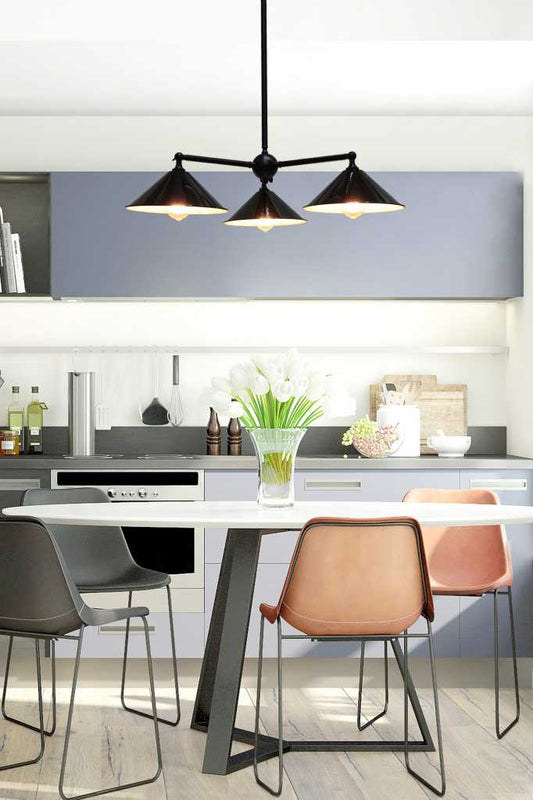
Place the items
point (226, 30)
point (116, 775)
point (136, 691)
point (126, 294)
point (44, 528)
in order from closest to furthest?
point (44, 528) → point (116, 775) → point (226, 30) → point (136, 691) → point (126, 294)

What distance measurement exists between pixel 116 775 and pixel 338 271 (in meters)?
2.55

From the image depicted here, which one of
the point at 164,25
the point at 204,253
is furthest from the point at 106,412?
the point at 164,25

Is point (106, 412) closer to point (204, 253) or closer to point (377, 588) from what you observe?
point (204, 253)

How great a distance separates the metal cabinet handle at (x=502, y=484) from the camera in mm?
4832

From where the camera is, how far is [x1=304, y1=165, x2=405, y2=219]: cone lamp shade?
3324 millimetres

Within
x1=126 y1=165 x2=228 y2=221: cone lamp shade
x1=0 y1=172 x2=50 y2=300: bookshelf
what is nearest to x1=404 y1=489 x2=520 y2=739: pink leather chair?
x1=126 y1=165 x2=228 y2=221: cone lamp shade

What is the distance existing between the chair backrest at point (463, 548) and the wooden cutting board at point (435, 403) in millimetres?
1164

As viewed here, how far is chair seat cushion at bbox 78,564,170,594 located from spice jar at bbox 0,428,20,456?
4.39 ft

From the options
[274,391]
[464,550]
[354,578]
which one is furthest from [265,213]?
[464,550]

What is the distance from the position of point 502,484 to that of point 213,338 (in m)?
1.62

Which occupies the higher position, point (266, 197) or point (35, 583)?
point (266, 197)

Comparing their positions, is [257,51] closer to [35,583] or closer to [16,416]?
[16,416]

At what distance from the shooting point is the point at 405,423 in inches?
201

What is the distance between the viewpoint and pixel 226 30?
4.33 metres
